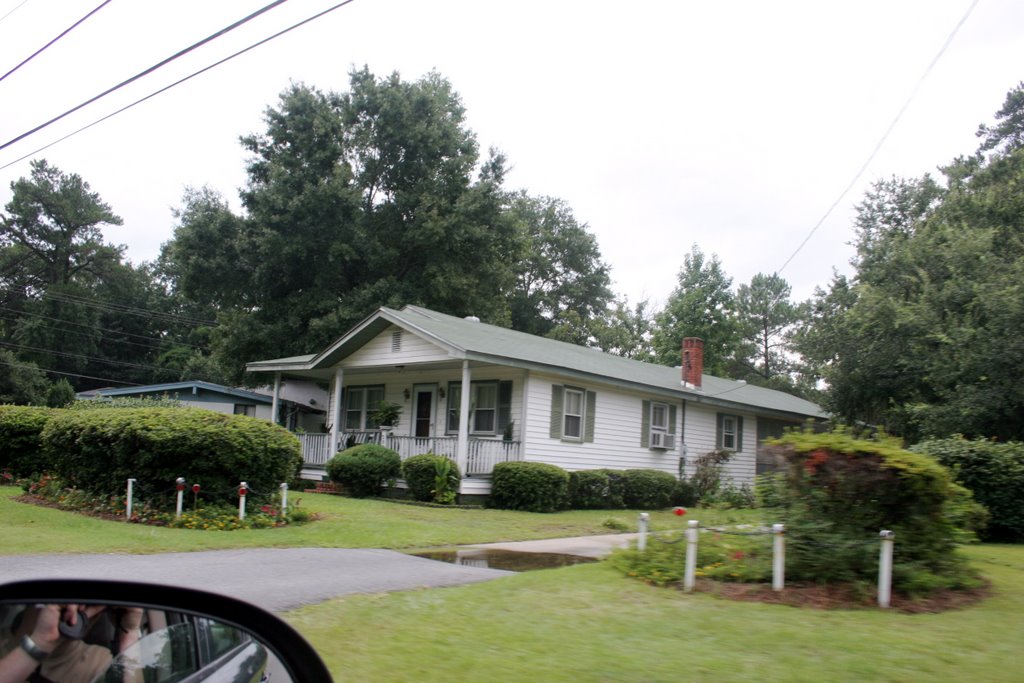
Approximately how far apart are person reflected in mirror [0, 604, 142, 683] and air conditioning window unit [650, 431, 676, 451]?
24.7 m

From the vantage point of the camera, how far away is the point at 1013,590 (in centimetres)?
914

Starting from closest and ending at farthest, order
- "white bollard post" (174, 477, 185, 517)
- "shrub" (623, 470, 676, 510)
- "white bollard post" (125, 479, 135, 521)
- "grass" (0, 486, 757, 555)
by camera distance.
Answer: "grass" (0, 486, 757, 555) < "white bollard post" (174, 477, 185, 517) < "white bollard post" (125, 479, 135, 521) < "shrub" (623, 470, 676, 510)

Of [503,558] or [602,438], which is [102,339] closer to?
[602,438]

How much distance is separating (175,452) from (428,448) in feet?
28.3

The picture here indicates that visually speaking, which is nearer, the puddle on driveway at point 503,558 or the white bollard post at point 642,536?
the white bollard post at point 642,536

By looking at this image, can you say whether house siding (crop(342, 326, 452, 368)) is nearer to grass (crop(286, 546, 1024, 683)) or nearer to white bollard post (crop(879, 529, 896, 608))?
grass (crop(286, 546, 1024, 683))

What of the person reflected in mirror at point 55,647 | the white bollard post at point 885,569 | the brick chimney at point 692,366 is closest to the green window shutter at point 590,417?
the brick chimney at point 692,366

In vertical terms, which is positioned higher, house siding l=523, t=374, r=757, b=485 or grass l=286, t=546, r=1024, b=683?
house siding l=523, t=374, r=757, b=485

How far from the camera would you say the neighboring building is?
32.6 meters

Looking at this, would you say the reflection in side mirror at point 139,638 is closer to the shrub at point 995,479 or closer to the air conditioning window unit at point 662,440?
the shrub at point 995,479

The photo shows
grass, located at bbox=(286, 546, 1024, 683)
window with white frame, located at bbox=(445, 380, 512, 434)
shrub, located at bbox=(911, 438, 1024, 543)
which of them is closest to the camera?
grass, located at bbox=(286, 546, 1024, 683)

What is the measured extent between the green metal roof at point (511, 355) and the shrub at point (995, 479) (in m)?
9.43

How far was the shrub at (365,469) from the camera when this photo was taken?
70.4 feet

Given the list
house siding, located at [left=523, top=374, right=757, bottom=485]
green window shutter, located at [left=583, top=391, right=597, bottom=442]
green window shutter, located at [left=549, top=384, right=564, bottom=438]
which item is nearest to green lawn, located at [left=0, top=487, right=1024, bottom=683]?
house siding, located at [left=523, top=374, right=757, bottom=485]
